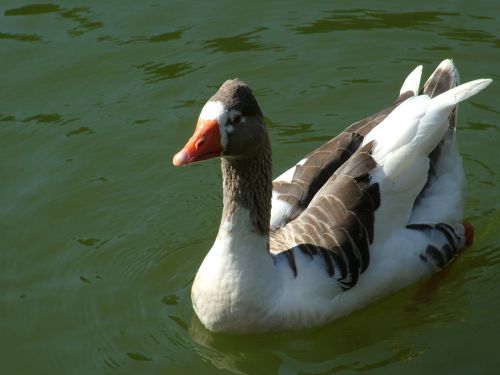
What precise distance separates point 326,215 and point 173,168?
2.52 m

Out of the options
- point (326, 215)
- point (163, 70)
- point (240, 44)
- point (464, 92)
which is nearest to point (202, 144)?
point (326, 215)

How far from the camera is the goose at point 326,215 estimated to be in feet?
22.2

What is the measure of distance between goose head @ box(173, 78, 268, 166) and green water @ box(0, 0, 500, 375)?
5.21 ft

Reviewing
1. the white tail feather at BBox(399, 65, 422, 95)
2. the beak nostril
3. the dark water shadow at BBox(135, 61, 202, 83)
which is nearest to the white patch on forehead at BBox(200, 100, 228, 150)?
the beak nostril

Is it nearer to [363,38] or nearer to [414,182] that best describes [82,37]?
[363,38]

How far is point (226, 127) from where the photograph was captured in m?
6.36

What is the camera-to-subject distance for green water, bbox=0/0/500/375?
7.17 metres

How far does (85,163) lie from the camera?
929 centimetres

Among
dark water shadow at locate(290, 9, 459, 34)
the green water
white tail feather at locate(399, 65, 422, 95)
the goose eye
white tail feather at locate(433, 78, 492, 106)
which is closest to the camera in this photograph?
the goose eye

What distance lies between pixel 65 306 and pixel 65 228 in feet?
3.54

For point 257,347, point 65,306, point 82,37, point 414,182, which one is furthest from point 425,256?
point 82,37

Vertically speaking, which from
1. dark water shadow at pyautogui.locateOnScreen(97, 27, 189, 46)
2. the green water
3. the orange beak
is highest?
the orange beak

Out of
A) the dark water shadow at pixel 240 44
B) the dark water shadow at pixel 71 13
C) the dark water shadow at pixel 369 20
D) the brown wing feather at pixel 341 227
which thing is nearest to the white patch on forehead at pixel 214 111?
the brown wing feather at pixel 341 227

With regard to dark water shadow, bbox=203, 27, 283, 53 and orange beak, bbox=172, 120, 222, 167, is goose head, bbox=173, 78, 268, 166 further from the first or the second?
dark water shadow, bbox=203, 27, 283, 53
